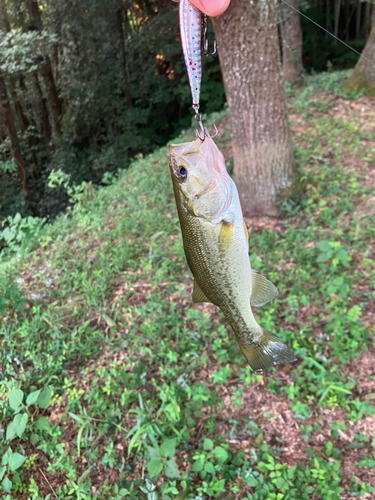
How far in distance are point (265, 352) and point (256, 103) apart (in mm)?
3261

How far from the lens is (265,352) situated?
139 centimetres

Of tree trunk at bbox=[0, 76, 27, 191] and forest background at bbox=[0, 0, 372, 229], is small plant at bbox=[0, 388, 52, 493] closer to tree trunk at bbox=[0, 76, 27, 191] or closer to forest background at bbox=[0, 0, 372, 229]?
forest background at bbox=[0, 0, 372, 229]

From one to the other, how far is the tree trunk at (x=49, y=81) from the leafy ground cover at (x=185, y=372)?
916 cm

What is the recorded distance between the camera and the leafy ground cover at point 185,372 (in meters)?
2.35

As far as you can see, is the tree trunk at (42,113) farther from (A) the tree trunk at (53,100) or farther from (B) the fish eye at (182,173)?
(B) the fish eye at (182,173)

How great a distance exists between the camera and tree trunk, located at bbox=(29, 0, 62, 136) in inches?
397

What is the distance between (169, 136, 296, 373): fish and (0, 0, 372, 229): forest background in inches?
342

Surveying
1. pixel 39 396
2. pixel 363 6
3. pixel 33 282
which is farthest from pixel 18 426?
pixel 363 6

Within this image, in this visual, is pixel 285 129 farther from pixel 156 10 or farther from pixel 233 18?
pixel 156 10

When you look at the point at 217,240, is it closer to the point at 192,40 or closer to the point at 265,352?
the point at 265,352

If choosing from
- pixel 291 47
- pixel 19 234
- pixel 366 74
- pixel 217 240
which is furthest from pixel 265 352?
pixel 291 47

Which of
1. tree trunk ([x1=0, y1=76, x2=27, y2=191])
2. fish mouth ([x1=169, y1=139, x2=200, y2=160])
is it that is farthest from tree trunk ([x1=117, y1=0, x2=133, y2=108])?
fish mouth ([x1=169, y1=139, x2=200, y2=160])

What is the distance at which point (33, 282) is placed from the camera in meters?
4.11

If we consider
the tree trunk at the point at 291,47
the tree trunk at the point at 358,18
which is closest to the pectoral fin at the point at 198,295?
Answer: the tree trunk at the point at 291,47
